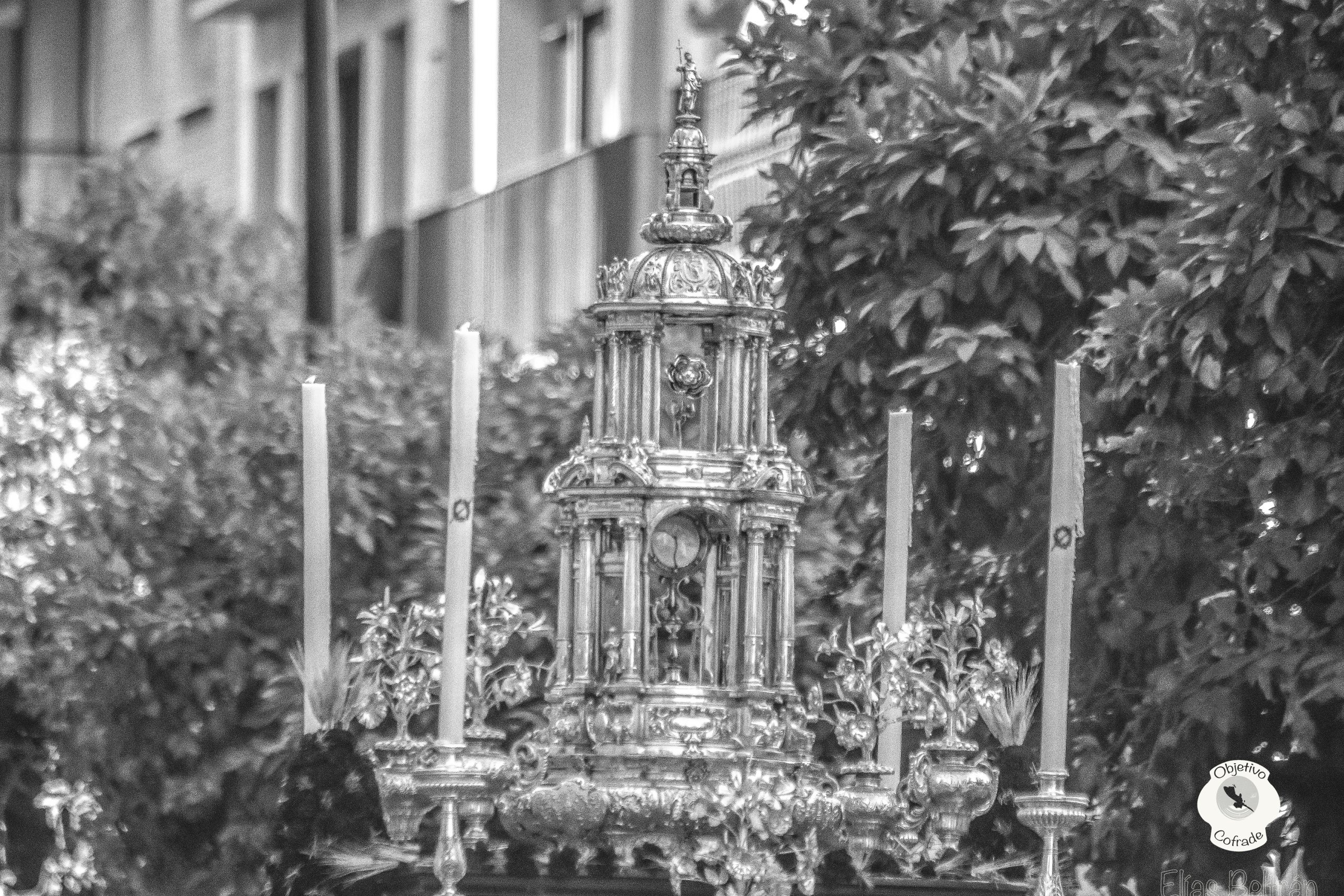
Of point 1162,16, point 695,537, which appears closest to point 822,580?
point 1162,16

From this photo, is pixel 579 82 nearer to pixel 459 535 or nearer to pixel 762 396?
pixel 762 396

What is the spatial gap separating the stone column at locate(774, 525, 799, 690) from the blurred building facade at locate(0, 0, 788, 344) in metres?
7.80

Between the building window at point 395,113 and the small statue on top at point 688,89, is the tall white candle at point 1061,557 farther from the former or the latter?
the building window at point 395,113

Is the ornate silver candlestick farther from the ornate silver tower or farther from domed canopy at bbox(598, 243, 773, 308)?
domed canopy at bbox(598, 243, 773, 308)

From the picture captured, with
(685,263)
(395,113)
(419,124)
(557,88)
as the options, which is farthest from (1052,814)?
(395,113)

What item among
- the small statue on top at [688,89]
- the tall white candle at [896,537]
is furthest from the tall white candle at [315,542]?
the tall white candle at [896,537]

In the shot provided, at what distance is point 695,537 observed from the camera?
10.4 meters

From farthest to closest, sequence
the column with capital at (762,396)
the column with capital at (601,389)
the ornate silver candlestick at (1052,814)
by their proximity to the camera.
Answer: the column with capital at (762,396)
the column with capital at (601,389)
the ornate silver candlestick at (1052,814)

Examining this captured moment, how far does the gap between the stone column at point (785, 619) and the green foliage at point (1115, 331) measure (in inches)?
82.4

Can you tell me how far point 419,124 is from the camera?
2675 centimetres

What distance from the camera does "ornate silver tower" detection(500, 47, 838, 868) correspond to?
9.98 metres

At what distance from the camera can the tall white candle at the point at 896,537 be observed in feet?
34.9

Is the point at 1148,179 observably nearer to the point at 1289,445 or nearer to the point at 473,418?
the point at 1289,445

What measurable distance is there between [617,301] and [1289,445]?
2736 millimetres
